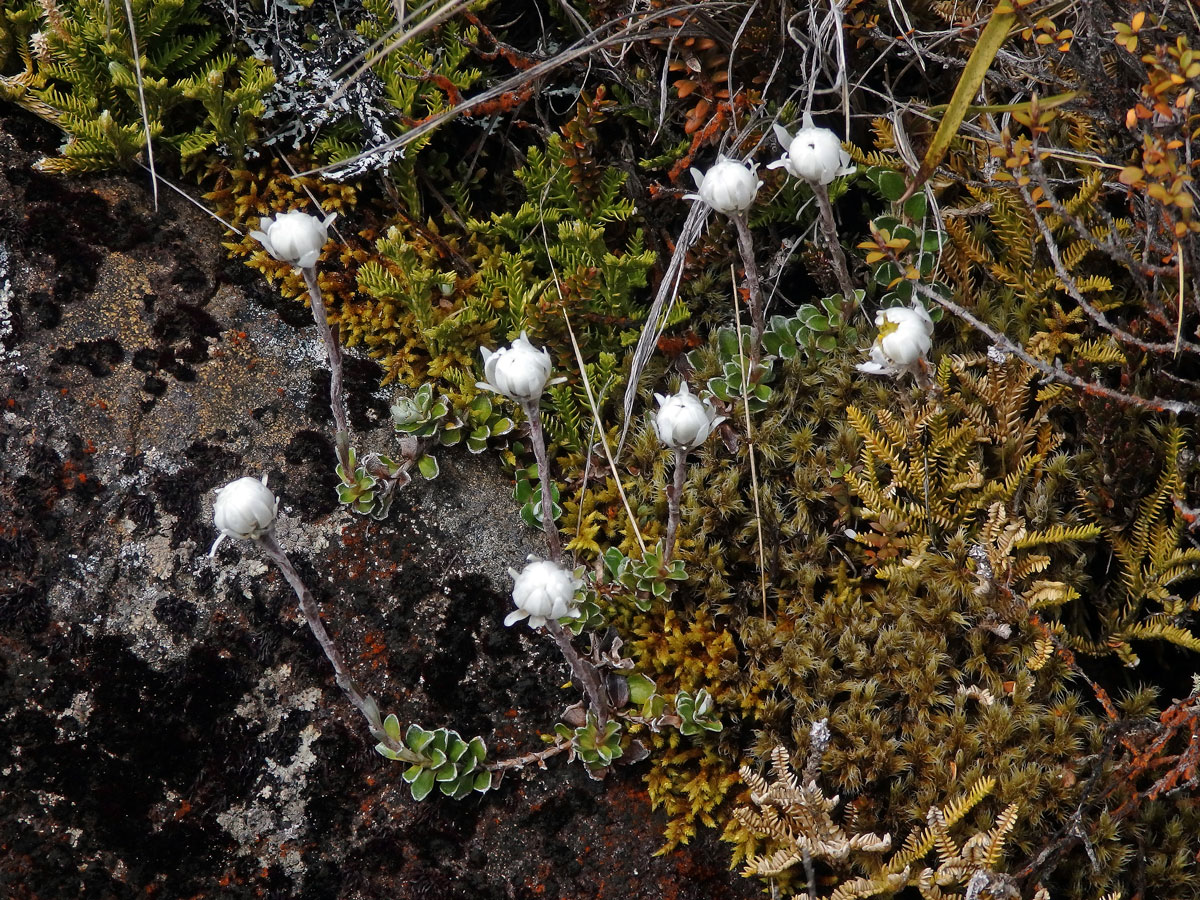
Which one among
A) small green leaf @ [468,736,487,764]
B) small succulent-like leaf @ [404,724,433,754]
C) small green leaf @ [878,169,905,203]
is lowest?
small green leaf @ [468,736,487,764]

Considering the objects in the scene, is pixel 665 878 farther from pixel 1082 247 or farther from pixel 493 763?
pixel 1082 247

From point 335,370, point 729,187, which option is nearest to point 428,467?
point 335,370

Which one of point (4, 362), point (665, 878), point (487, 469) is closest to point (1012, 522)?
point (665, 878)

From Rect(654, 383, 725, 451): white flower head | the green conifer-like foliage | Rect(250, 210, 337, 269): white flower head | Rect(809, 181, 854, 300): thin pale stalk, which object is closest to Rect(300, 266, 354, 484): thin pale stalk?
Rect(250, 210, 337, 269): white flower head

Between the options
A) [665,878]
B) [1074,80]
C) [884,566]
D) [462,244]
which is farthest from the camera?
[462,244]

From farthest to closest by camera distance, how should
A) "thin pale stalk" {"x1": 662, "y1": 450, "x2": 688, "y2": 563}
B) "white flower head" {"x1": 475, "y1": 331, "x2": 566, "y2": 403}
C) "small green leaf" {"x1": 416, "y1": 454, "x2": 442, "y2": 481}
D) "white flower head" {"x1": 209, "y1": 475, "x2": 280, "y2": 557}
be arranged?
"small green leaf" {"x1": 416, "y1": 454, "x2": 442, "y2": 481} < "thin pale stalk" {"x1": 662, "y1": 450, "x2": 688, "y2": 563} < "white flower head" {"x1": 475, "y1": 331, "x2": 566, "y2": 403} < "white flower head" {"x1": 209, "y1": 475, "x2": 280, "y2": 557}

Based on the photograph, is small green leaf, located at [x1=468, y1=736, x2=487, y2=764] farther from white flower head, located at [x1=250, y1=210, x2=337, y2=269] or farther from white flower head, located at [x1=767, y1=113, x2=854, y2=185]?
white flower head, located at [x1=767, y1=113, x2=854, y2=185]

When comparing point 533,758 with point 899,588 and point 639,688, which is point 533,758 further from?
point 899,588
